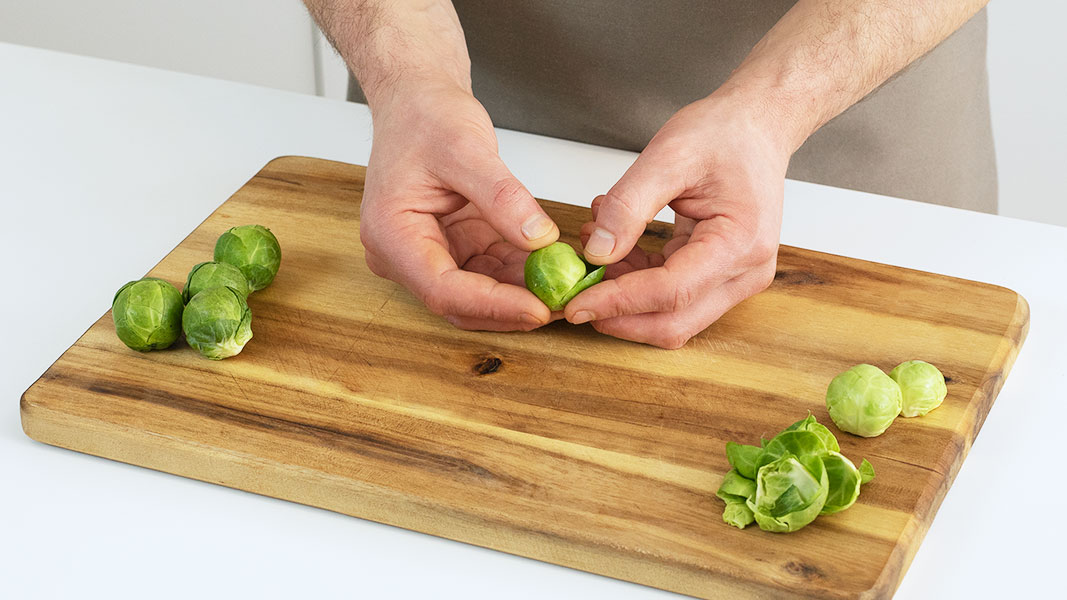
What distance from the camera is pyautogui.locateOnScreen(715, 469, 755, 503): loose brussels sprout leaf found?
1412mm

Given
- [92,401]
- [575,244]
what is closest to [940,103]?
[575,244]

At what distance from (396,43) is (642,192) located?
0.61 metres

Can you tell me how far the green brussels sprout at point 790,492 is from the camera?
4.44ft

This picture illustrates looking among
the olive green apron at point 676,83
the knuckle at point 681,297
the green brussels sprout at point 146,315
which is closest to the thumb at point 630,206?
the knuckle at point 681,297

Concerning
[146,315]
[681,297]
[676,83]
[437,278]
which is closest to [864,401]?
[681,297]

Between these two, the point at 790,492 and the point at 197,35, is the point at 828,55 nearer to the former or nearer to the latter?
the point at 790,492

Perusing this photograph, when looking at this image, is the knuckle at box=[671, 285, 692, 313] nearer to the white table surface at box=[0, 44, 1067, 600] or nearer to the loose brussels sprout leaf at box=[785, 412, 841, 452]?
the loose brussels sprout leaf at box=[785, 412, 841, 452]

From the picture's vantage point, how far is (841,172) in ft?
8.39

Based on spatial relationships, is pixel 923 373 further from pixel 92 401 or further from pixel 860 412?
pixel 92 401

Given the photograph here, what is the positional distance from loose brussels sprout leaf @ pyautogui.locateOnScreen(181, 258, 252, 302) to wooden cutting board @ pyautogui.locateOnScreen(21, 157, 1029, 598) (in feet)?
0.27

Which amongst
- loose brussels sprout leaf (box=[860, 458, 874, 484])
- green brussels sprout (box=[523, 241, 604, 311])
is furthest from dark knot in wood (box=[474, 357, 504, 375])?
loose brussels sprout leaf (box=[860, 458, 874, 484])

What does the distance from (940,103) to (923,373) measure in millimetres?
1144

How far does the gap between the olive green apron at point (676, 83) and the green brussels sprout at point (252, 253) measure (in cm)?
90

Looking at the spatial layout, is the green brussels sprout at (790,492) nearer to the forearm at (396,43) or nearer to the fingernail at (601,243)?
the fingernail at (601,243)
